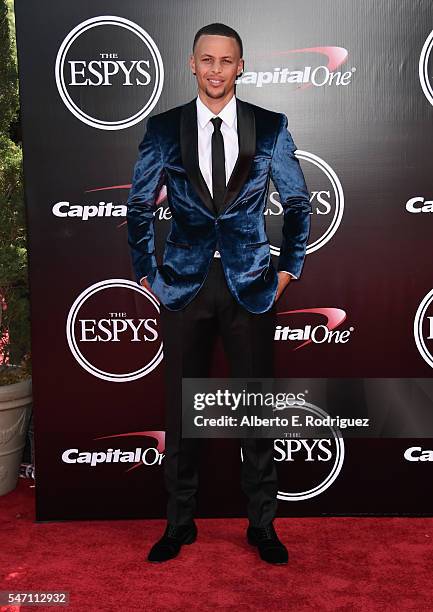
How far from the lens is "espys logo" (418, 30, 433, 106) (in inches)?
128

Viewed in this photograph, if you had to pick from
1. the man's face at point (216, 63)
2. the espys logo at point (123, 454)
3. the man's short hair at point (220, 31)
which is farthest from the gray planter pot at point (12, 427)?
the man's short hair at point (220, 31)

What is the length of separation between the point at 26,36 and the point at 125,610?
2481 mm

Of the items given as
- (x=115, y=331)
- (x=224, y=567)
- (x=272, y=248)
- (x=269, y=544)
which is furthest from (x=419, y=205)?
(x=224, y=567)

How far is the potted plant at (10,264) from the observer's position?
3750 mm

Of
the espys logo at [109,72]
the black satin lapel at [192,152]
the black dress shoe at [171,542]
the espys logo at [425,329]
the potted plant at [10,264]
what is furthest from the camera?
the potted plant at [10,264]

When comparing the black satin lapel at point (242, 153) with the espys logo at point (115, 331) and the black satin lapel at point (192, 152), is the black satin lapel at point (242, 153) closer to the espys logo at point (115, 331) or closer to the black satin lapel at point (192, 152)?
the black satin lapel at point (192, 152)

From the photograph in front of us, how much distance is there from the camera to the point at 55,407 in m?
3.47

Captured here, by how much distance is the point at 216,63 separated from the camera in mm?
3002

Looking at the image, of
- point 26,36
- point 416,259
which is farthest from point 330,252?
point 26,36

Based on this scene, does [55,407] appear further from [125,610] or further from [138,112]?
[138,112]

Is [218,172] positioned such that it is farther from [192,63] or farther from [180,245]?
[192,63]

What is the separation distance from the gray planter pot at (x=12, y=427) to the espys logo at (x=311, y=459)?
138cm

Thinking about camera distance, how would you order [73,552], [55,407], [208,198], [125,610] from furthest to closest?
[55,407] → [73,552] → [208,198] → [125,610]

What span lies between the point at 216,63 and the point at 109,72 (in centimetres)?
56
